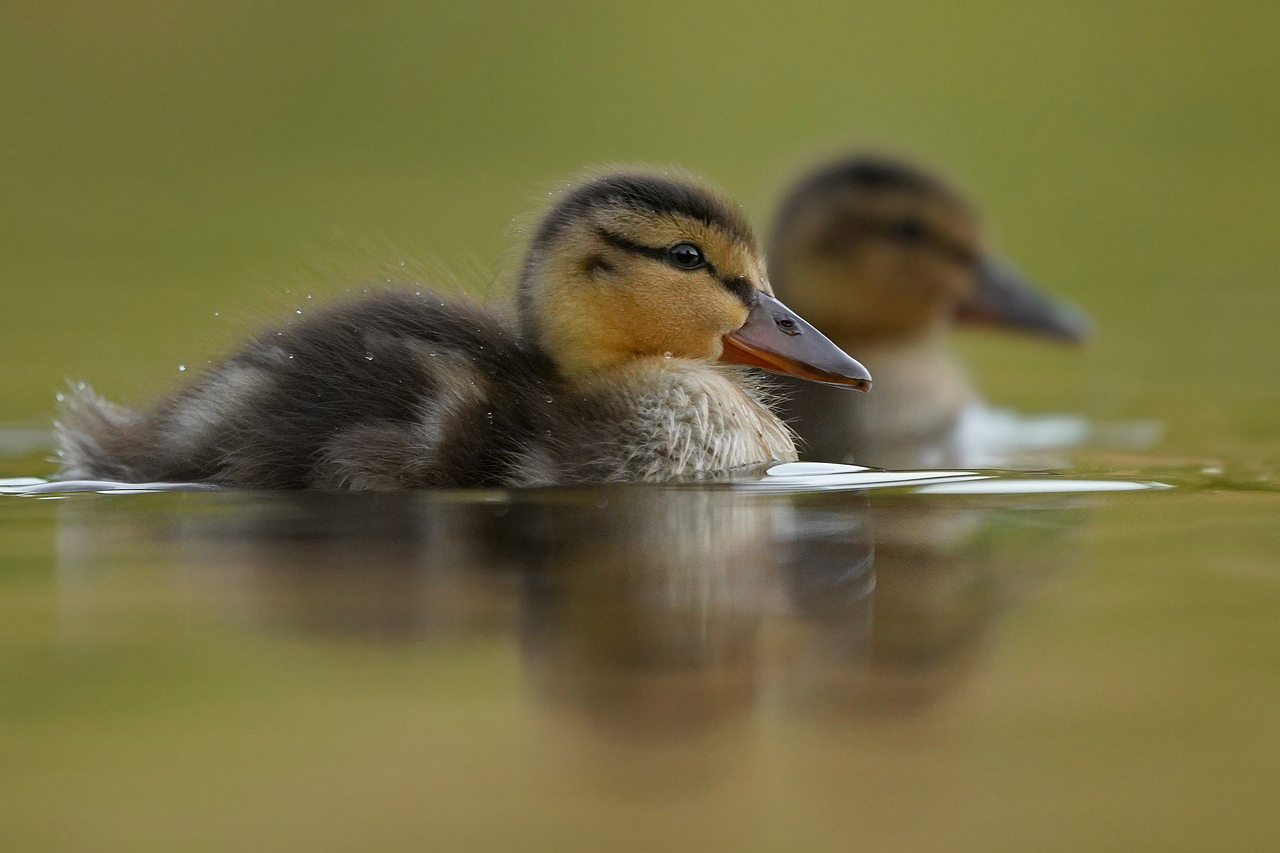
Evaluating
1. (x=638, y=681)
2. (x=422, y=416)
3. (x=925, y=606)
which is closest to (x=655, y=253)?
(x=422, y=416)

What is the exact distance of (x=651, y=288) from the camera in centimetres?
314

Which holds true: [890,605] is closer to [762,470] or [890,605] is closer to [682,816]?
[682,816]

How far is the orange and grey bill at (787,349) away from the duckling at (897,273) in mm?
1596

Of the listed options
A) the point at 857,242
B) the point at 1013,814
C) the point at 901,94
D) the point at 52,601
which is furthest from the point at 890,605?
the point at 901,94

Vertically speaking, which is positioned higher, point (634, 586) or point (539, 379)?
point (539, 379)

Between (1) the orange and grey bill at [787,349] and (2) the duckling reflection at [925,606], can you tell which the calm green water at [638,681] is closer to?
(2) the duckling reflection at [925,606]

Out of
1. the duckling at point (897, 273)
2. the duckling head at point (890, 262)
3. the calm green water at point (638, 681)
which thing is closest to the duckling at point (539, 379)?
the calm green water at point (638, 681)

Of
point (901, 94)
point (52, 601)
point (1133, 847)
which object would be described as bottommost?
point (1133, 847)

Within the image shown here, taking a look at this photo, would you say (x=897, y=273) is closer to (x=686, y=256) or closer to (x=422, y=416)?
(x=686, y=256)

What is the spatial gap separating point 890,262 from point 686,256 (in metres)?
2.04

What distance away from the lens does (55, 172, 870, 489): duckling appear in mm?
2912

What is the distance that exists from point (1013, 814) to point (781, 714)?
0.28 m

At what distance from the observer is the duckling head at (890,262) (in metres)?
5.05

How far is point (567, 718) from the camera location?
1.59 metres
